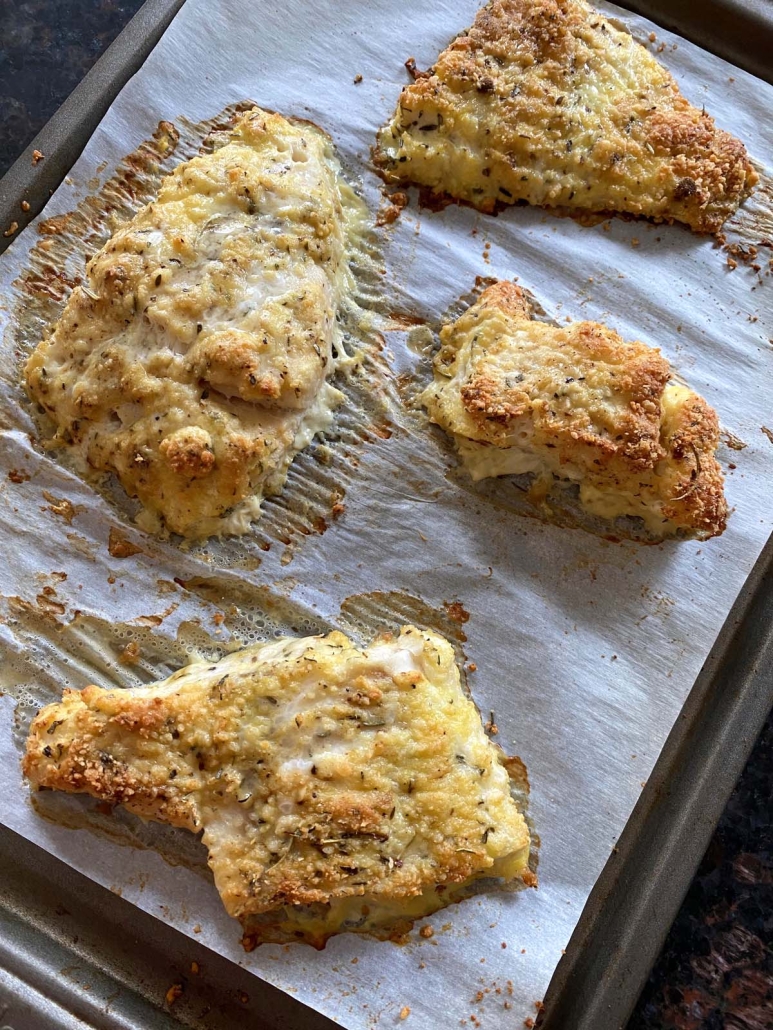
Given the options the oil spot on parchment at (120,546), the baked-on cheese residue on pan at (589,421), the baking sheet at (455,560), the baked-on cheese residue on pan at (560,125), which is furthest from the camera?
the baked-on cheese residue on pan at (560,125)

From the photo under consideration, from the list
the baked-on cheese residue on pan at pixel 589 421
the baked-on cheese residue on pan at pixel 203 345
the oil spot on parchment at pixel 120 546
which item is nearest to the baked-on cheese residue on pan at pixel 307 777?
the oil spot on parchment at pixel 120 546

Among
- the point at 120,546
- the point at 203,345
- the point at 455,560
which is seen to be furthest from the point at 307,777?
the point at 203,345

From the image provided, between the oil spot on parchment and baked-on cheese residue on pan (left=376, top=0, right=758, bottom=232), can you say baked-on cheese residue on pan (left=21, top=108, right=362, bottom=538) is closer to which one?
the oil spot on parchment

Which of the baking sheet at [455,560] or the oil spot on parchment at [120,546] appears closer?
the baking sheet at [455,560]

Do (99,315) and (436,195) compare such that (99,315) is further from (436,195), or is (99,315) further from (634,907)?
(634,907)

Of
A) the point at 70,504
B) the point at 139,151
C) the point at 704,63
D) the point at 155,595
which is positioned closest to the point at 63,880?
the point at 155,595

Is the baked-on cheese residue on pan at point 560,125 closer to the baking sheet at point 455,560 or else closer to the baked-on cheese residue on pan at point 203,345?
the baking sheet at point 455,560

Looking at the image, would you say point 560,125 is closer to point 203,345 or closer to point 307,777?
point 203,345
